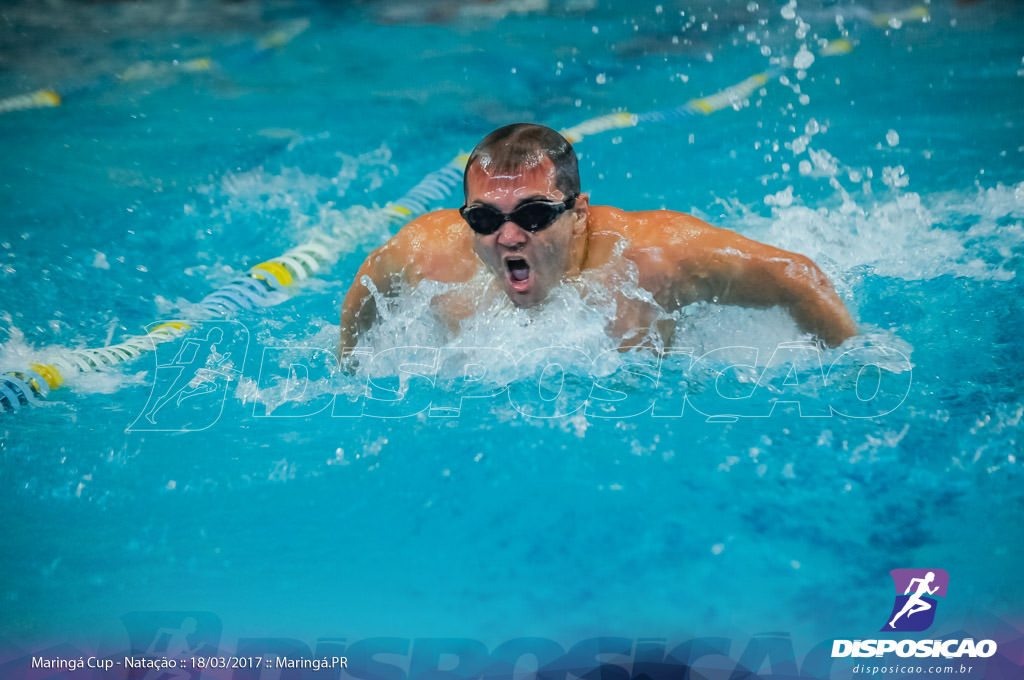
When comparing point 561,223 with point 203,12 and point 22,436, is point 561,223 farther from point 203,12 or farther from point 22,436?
point 203,12

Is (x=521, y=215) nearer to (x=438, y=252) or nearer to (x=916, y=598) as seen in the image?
(x=438, y=252)

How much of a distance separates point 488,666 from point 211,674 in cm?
59

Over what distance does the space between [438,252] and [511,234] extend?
0.35 meters

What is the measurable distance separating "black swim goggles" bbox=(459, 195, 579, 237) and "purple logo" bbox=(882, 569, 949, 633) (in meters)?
1.13

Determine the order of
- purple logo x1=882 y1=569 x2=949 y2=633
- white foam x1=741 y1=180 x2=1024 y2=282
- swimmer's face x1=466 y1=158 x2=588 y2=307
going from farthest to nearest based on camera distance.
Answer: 1. white foam x1=741 y1=180 x2=1024 y2=282
2. swimmer's face x1=466 y1=158 x2=588 y2=307
3. purple logo x1=882 y1=569 x2=949 y2=633

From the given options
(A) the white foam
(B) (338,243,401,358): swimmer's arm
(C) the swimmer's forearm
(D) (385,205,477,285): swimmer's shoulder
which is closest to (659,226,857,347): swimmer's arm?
(C) the swimmer's forearm

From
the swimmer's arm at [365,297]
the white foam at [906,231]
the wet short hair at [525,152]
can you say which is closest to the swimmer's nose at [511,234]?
the wet short hair at [525,152]

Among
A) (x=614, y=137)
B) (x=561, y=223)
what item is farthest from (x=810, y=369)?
(x=614, y=137)

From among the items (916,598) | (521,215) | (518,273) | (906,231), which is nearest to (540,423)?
(518,273)

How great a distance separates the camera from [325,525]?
2.01 metres

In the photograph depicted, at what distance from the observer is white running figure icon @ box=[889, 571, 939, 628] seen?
1810 millimetres

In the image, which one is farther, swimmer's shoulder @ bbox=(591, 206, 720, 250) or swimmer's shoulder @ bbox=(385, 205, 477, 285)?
swimmer's shoulder @ bbox=(385, 205, 477, 285)

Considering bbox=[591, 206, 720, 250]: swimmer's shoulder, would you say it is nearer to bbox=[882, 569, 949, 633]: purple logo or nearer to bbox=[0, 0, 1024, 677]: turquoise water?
bbox=[0, 0, 1024, 677]: turquoise water

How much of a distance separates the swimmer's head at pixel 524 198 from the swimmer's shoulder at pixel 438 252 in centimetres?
15
